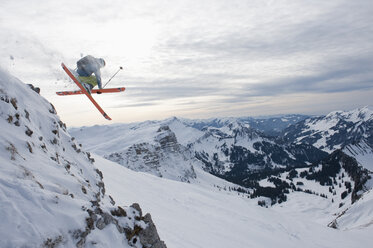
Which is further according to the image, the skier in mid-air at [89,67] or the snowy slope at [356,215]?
the snowy slope at [356,215]

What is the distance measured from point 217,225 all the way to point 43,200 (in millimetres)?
22783

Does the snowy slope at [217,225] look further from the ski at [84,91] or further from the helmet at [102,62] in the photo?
the helmet at [102,62]

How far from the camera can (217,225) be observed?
2817 centimetres

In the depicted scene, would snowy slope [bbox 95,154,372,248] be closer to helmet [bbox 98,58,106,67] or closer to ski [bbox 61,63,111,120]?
ski [bbox 61,63,111,120]

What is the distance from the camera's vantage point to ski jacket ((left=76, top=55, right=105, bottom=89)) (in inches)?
672

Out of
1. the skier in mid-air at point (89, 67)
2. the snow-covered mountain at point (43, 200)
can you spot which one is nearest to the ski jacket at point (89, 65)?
the skier in mid-air at point (89, 67)

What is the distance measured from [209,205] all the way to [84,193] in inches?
1132

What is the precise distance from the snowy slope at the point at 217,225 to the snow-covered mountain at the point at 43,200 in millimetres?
7391

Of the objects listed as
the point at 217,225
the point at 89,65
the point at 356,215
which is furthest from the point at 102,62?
the point at 356,215

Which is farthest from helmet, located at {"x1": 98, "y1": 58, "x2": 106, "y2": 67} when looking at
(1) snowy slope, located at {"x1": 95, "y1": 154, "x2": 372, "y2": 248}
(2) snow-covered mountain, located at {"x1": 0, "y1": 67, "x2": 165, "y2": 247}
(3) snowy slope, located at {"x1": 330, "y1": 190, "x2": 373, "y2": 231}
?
(3) snowy slope, located at {"x1": 330, "y1": 190, "x2": 373, "y2": 231}

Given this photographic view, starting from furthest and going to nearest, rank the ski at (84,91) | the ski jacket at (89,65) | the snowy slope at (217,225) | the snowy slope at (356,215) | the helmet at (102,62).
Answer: the snowy slope at (356,215)
the snowy slope at (217,225)
the ski at (84,91)
the helmet at (102,62)
the ski jacket at (89,65)

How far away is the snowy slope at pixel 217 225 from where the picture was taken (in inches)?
865

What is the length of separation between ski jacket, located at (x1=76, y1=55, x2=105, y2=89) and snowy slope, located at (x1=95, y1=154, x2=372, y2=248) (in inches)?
504

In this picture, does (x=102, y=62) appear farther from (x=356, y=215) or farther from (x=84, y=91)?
(x=356, y=215)
